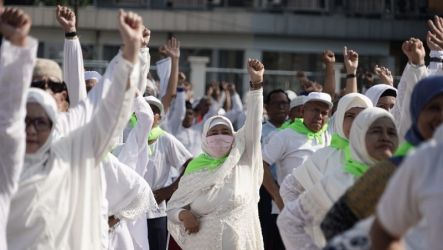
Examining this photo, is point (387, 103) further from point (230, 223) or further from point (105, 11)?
point (105, 11)

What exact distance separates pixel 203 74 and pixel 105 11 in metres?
10.4

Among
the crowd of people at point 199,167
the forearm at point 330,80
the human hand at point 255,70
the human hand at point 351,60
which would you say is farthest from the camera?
the forearm at point 330,80

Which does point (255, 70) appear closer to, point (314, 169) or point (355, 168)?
point (314, 169)

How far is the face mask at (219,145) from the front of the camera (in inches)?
368

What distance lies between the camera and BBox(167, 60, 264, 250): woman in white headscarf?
922 centimetres

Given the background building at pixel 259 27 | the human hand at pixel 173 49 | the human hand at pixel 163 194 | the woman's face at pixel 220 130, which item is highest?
the human hand at pixel 173 49

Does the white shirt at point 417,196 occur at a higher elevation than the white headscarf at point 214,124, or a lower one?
higher

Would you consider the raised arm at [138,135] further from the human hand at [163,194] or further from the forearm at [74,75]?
the forearm at [74,75]

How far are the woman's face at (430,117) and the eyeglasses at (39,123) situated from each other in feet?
6.20

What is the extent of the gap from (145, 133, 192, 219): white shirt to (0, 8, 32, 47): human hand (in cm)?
514

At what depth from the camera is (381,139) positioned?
6012 mm

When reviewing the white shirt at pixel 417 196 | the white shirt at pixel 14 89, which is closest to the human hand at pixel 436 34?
the white shirt at pixel 14 89

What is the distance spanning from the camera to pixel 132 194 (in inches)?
306

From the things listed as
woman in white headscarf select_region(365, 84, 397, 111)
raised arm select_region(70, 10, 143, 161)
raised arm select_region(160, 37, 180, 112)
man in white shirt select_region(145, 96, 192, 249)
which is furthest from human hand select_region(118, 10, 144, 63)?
raised arm select_region(160, 37, 180, 112)
